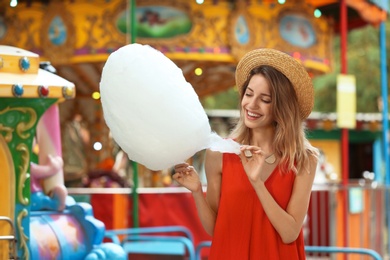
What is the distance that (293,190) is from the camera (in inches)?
130

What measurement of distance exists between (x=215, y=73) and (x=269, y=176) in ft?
28.1

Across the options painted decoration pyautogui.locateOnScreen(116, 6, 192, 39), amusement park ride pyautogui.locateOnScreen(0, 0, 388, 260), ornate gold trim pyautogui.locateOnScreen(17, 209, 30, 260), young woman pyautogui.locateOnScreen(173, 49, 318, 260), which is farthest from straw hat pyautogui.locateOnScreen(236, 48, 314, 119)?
painted decoration pyautogui.locateOnScreen(116, 6, 192, 39)

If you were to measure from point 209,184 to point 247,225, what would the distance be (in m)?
0.25

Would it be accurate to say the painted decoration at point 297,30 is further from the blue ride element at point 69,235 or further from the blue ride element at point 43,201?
the blue ride element at point 43,201

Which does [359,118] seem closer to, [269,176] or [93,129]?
[93,129]

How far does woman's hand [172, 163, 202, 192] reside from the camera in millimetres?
3303

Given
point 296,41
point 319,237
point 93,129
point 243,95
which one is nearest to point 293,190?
point 243,95

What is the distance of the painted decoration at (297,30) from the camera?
11.0 metres

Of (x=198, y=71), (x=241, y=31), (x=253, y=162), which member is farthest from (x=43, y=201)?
(x=198, y=71)

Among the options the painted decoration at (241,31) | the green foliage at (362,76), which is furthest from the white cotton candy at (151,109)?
the green foliage at (362,76)

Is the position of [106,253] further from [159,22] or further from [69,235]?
[159,22]

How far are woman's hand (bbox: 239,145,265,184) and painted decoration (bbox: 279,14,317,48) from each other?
7.98m

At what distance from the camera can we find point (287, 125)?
11.0 ft

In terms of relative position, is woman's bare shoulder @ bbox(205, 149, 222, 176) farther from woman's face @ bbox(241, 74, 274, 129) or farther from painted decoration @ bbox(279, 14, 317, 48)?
painted decoration @ bbox(279, 14, 317, 48)
